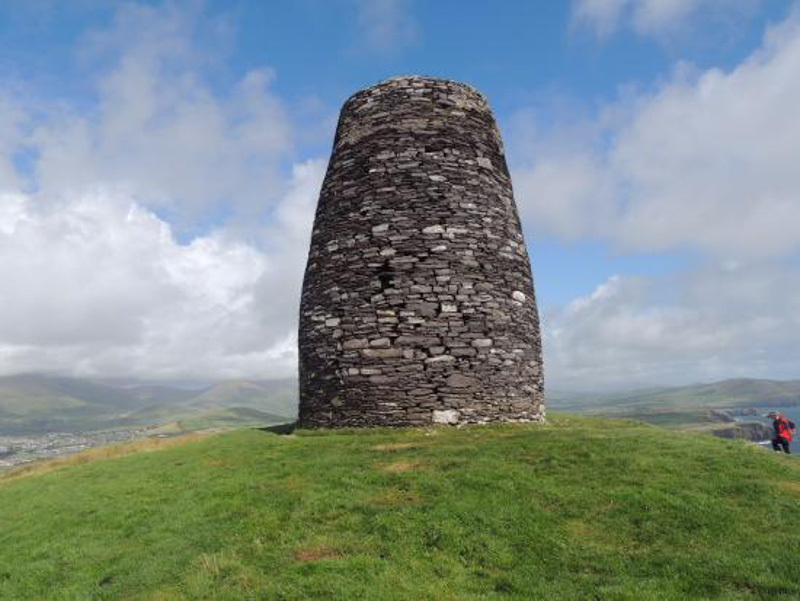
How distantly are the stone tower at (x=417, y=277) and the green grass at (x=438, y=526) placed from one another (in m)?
2.51

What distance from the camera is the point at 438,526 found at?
10078 millimetres

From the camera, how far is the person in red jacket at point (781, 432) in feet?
63.0

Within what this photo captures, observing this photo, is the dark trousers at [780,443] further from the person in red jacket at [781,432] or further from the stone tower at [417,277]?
the stone tower at [417,277]

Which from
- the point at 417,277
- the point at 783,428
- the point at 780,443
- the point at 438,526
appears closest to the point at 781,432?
the point at 783,428

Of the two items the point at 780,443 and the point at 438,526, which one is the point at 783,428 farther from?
the point at 438,526

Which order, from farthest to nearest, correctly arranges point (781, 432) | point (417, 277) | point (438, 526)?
point (781, 432)
point (417, 277)
point (438, 526)

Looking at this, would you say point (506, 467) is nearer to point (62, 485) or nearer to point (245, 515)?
point (245, 515)

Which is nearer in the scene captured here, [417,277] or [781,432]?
[417,277]

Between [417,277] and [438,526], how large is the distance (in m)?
9.79

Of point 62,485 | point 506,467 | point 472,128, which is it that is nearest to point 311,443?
point 506,467

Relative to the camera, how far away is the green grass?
8469mm

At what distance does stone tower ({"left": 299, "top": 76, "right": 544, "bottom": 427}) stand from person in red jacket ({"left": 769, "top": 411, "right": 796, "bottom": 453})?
7.88 meters

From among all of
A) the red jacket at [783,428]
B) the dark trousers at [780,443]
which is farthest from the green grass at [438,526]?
the red jacket at [783,428]

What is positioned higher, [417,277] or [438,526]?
[417,277]
